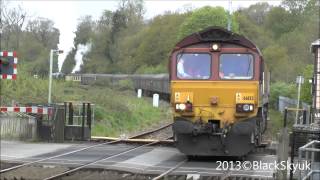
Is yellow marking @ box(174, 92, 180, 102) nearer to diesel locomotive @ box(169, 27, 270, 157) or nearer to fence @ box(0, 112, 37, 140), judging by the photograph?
diesel locomotive @ box(169, 27, 270, 157)

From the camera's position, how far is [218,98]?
45.2 ft

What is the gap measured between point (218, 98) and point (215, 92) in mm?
162

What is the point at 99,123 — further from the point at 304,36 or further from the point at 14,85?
the point at 304,36

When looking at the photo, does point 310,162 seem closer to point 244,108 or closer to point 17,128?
point 244,108

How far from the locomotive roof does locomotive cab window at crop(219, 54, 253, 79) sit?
1.03 feet

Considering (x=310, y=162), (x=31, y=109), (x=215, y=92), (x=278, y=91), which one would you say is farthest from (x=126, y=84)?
(x=310, y=162)

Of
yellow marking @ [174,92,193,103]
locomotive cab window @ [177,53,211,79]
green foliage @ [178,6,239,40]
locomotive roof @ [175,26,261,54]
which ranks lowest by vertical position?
yellow marking @ [174,92,193,103]

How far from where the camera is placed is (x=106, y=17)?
90062 millimetres

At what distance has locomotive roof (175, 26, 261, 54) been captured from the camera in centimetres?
1404

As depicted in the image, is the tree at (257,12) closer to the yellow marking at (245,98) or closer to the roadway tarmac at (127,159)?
the roadway tarmac at (127,159)

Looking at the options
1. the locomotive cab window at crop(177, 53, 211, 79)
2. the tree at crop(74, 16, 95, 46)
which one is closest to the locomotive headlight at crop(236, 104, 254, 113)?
the locomotive cab window at crop(177, 53, 211, 79)

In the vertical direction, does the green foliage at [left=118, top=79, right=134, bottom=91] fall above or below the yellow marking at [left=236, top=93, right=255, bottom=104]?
above

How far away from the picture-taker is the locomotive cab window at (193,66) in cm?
1414

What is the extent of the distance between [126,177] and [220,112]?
3452 millimetres
